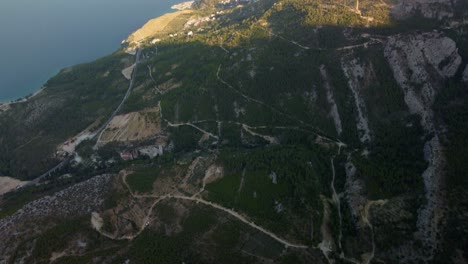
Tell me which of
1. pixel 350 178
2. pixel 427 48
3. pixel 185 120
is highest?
pixel 427 48

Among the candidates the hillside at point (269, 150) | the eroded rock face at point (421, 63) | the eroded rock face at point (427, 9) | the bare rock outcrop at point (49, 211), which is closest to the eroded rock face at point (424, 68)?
the eroded rock face at point (421, 63)

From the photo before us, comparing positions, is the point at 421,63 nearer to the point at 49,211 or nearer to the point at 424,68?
A: the point at 424,68

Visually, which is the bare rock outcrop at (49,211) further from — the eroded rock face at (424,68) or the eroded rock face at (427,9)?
the eroded rock face at (427,9)

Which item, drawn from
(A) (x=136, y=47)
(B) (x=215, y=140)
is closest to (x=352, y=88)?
(B) (x=215, y=140)

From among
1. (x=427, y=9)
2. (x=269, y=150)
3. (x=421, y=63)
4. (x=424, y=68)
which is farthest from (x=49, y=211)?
(x=427, y=9)

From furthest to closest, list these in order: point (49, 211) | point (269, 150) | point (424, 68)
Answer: point (424, 68), point (269, 150), point (49, 211)

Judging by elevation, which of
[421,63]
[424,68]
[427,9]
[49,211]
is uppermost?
[427,9]

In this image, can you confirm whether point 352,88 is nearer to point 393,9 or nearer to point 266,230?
point 393,9

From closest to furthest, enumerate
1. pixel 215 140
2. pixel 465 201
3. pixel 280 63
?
pixel 465 201
pixel 215 140
pixel 280 63
